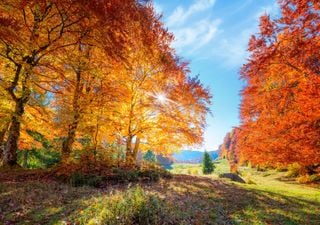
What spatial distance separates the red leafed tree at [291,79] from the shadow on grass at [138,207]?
86.9 inches

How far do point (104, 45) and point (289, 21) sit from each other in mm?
6881

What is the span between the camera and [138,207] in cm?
554

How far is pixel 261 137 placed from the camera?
12.7 m

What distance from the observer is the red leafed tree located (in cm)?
814

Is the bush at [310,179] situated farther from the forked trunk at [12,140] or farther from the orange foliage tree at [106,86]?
the forked trunk at [12,140]

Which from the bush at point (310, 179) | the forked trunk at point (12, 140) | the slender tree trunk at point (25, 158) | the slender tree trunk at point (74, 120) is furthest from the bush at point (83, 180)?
the bush at point (310, 179)

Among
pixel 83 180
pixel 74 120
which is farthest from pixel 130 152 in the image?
pixel 83 180

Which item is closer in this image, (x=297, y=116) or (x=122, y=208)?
(x=122, y=208)

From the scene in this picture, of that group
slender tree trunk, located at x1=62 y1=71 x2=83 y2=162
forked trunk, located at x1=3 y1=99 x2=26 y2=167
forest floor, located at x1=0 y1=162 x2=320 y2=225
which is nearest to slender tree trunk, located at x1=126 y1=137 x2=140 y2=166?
slender tree trunk, located at x1=62 y1=71 x2=83 y2=162

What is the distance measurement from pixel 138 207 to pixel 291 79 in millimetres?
8627

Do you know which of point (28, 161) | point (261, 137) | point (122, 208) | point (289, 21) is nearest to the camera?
point (122, 208)

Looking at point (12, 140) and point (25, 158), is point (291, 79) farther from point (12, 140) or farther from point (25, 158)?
point (25, 158)

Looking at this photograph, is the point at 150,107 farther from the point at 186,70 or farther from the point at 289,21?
the point at 289,21

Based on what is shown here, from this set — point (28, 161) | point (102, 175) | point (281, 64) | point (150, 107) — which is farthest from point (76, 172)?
point (28, 161)
